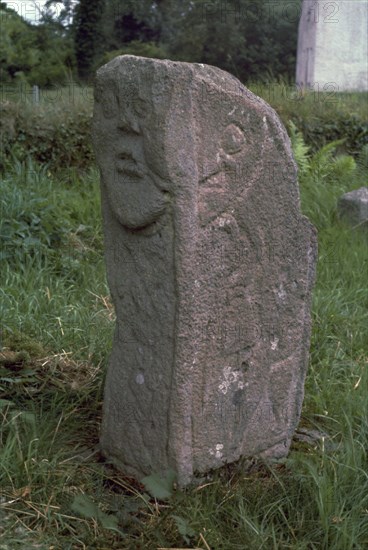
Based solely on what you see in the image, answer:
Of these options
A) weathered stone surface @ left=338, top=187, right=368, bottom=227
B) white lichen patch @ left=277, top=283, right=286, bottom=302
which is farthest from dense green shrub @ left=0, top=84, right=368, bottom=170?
white lichen patch @ left=277, top=283, right=286, bottom=302

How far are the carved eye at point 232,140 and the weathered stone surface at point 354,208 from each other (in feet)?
11.2

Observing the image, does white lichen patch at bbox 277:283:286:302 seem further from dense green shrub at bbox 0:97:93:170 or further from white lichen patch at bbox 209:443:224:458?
dense green shrub at bbox 0:97:93:170

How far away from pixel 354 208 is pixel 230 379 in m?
3.44

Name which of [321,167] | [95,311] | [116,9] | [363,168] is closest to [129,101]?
[95,311]

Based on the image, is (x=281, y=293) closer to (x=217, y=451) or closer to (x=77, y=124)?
(x=217, y=451)

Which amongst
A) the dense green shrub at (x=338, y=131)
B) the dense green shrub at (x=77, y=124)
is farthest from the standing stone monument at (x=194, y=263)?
the dense green shrub at (x=338, y=131)

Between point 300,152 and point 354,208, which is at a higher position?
point 300,152

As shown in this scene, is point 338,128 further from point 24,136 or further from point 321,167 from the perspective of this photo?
point 24,136

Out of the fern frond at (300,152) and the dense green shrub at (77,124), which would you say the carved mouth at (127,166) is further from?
the fern frond at (300,152)

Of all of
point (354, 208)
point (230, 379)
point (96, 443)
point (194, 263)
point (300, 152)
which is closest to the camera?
point (194, 263)

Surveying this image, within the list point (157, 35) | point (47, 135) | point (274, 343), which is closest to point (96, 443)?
point (274, 343)

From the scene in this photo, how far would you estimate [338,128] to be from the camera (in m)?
7.98

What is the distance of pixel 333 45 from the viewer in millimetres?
10875

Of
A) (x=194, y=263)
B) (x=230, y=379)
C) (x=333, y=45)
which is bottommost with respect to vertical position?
(x=230, y=379)
